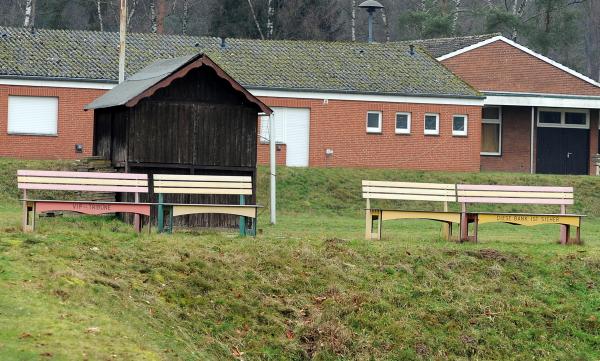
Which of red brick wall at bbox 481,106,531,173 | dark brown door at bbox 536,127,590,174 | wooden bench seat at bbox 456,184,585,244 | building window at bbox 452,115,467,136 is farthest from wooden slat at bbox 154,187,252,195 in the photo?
dark brown door at bbox 536,127,590,174

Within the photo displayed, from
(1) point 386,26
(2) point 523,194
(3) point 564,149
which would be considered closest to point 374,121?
(3) point 564,149

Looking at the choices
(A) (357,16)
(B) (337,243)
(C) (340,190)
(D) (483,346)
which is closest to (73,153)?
(C) (340,190)

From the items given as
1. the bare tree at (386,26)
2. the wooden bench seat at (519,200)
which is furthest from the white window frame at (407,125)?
the bare tree at (386,26)

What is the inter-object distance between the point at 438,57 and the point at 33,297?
3599 cm

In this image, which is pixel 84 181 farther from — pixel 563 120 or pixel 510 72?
pixel 563 120

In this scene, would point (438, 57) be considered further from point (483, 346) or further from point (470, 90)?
point (483, 346)

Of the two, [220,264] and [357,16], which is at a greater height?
[357,16]

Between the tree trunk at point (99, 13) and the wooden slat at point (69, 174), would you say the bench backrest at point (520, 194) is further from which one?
the tree trunk at point (99, 13)

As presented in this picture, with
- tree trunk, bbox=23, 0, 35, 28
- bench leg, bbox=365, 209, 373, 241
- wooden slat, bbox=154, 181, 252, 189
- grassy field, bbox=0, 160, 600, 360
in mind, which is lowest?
grassy field, bbox=0, 160, 600, 360

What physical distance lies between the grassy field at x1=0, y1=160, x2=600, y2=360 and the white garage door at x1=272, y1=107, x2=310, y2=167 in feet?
65.9

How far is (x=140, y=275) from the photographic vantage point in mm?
18438

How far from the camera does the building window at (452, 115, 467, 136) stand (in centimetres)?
4631

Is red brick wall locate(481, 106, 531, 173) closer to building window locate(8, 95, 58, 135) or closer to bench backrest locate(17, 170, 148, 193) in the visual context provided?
building window locate(8, 95, 58, 135)

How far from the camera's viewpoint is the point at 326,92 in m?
44.0
